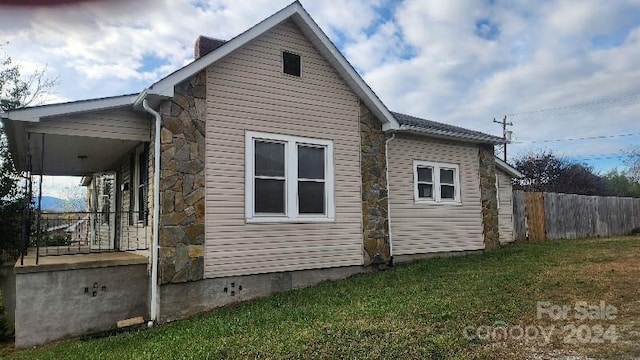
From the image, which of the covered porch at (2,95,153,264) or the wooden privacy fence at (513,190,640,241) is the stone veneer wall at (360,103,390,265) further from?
the wooden privacy fence at (513,190,640,241)

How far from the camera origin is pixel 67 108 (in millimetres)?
6859

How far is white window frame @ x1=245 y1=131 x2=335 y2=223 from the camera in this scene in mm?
8000

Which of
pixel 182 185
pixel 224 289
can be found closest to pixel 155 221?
pixel 182 185

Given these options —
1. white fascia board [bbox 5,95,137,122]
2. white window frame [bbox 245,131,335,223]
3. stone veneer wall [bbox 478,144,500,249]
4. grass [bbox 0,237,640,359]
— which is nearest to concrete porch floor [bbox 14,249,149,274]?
grass [bbox 0,237,640,359]

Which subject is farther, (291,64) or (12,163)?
(12,163)

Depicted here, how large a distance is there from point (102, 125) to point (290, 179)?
344 cm

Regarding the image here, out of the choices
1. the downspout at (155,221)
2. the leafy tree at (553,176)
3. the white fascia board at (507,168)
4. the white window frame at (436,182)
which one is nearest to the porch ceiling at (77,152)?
the downspout at (155,221)

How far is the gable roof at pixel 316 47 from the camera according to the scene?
730 cm

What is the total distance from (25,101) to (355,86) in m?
15.4

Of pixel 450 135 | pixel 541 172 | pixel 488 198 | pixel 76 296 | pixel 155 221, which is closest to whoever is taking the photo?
pixel 155 221

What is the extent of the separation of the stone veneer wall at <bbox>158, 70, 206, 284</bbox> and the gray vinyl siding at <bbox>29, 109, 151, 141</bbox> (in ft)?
2.67

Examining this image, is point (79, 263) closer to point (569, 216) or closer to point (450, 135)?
point (450, 135)

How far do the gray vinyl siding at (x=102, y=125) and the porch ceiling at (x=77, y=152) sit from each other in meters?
0.27

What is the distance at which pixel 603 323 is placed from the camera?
4992 millimetres
